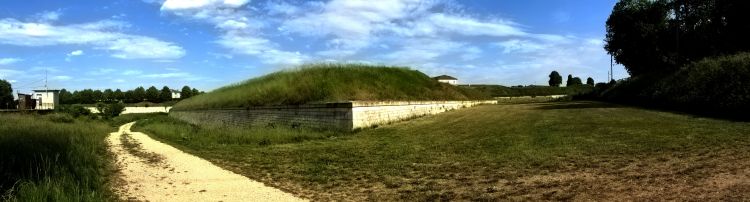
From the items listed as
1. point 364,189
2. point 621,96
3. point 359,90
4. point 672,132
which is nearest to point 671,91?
point 621,96

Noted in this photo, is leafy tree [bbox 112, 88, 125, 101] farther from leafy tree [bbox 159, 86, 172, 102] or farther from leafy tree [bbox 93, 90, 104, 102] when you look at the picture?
leafy tree [bbox 159, 86, 172, 102]

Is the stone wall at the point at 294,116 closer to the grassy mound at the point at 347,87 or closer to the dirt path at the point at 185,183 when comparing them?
the grassy mound at the point at 347,87

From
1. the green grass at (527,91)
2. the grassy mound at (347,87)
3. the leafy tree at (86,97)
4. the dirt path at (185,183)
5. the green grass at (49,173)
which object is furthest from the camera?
the leafy tree at (86,97)

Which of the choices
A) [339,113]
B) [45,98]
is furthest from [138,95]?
[339,113]

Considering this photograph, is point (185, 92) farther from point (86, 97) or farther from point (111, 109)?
point (111, 109)

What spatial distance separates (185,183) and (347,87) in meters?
12.6

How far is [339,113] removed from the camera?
61.3ft

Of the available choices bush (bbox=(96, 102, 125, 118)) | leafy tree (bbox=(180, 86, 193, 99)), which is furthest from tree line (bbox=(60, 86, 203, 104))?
bush (bbox=(96, 102, 125, 118))

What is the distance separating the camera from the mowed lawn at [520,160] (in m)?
7.52

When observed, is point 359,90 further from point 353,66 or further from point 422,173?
point 422,173

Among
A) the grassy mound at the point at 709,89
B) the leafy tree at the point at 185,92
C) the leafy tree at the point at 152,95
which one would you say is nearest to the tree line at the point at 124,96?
the leafy tree at the point at 152,95

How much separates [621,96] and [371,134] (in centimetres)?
1669

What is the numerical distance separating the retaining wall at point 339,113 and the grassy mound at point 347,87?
0.39 metres

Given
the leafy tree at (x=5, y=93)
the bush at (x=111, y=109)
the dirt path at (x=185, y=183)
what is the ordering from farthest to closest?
the leafy tree at (x=5, y=93) < the bush at (x=111, y=109) < the dirt path at (x=185, y=183)
